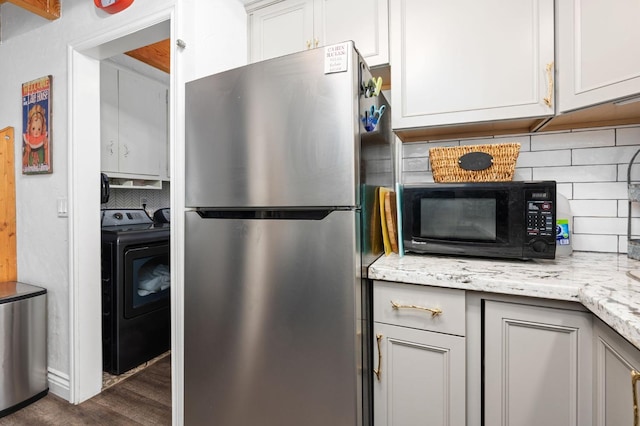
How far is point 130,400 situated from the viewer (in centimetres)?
187

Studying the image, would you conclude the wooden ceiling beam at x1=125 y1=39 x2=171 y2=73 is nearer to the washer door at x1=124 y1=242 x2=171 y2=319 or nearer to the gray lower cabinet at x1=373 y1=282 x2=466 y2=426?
the washer door at x1=124 y1=242 x2=171 y2=319

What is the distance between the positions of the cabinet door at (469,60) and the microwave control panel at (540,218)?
390mm

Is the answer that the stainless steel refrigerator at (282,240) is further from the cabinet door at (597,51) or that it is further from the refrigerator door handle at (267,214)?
the cabinet door at (597,51)

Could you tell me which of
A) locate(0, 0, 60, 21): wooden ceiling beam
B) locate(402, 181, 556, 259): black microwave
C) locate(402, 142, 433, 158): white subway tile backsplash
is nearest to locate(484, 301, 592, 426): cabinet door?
locate(402, 181, 556, 259): black microwave

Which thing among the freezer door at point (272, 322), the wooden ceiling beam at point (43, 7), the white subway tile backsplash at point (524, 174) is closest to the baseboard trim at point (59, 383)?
the freezer door at point (272, 322)

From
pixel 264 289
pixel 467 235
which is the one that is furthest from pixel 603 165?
pixel 264 289

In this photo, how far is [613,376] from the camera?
80 centimetres

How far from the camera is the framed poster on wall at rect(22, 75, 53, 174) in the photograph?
6.30 feet

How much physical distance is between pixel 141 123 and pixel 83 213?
1.41 m

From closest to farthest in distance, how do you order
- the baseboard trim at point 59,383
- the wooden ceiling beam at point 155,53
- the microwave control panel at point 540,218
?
the microwave control panel at point 540,218 < the baseboard trim at point 59,383 < the wooden ceiling beam at point 155,53

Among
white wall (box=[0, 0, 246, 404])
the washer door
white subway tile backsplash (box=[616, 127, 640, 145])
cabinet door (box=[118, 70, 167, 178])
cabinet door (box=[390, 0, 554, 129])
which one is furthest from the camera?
cabinet door (box=[118, 70, 167, 178])

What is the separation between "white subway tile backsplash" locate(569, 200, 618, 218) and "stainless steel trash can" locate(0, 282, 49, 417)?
9.85 ft

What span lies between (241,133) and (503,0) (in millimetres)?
1210

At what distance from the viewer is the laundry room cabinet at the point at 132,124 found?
2.65 metres
